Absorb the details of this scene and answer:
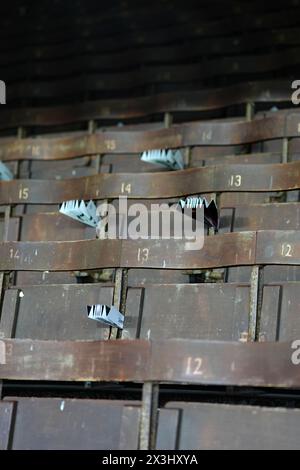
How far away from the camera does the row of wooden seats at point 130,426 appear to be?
0.69 meters

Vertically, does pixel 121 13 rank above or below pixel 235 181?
above

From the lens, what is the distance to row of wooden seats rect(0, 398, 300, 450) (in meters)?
0.69

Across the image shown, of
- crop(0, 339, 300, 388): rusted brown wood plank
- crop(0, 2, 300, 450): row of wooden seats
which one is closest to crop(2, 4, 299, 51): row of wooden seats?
crop(0, 2, 300, 450): row of wooden seats

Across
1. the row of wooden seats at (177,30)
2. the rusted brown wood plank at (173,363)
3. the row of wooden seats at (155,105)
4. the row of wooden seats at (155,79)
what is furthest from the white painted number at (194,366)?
the row of wooden seats at (177,30)

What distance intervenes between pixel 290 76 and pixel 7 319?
26.4 inches

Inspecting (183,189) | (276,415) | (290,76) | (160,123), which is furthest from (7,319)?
(290,76)

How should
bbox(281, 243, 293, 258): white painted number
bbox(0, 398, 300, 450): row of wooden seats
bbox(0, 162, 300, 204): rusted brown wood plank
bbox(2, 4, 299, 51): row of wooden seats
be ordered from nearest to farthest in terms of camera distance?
bbox(0, 398, 300, 450): row of wooden seats → bbox(281, 243, 293, 258): white painted number → bbox(0, 162, 300, 204): rusted brown wood plank → bbox(2, 4, 299, 51): row of wooden seats

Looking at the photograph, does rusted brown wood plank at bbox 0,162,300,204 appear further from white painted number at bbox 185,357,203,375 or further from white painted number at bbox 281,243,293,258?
white painted number at bbox 185,357,203,375

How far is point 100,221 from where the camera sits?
1.03m

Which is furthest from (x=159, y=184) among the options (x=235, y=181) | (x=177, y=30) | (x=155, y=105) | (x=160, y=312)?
(x=177, y=30)

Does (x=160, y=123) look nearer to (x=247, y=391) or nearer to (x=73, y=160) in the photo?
(x=73, y=160)

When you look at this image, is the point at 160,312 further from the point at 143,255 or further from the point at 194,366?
the point at 194,366

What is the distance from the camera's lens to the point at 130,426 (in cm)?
73

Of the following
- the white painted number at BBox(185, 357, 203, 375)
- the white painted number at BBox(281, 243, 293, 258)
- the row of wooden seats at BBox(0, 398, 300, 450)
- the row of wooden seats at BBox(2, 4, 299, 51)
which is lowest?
the row of wooden seats at BBox(0, 398, 300, 450)
